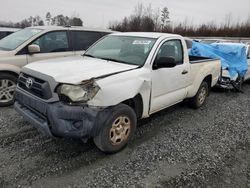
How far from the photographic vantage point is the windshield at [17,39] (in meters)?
5.65

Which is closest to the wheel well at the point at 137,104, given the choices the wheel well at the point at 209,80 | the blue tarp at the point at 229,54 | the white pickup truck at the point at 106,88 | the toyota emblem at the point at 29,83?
the white pickup truck at the point at 106,88

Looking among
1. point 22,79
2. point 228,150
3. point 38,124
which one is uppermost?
point 22,79

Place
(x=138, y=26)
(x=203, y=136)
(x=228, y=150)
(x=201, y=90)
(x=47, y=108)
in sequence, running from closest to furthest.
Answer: (x=47, y=108) → (x=228, y=150) → (x=203, y=136) → (x=201, y=90) → (x=138, y=26)

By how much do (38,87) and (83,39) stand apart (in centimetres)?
362

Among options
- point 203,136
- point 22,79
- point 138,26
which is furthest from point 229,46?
point 138,26

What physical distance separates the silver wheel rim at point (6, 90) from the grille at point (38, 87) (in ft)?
5.85

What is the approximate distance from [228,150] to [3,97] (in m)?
4.67

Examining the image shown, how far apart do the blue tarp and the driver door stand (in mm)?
3618

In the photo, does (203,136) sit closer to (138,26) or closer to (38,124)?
(38,124)

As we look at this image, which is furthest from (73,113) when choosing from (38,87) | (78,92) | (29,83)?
(29,83)

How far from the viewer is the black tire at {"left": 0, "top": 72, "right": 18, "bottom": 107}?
5277 mm

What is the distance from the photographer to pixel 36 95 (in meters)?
3.42

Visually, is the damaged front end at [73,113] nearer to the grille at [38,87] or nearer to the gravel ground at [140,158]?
the grille at [38,87]

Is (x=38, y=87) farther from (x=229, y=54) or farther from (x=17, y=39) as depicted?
(x=229, y=54)
